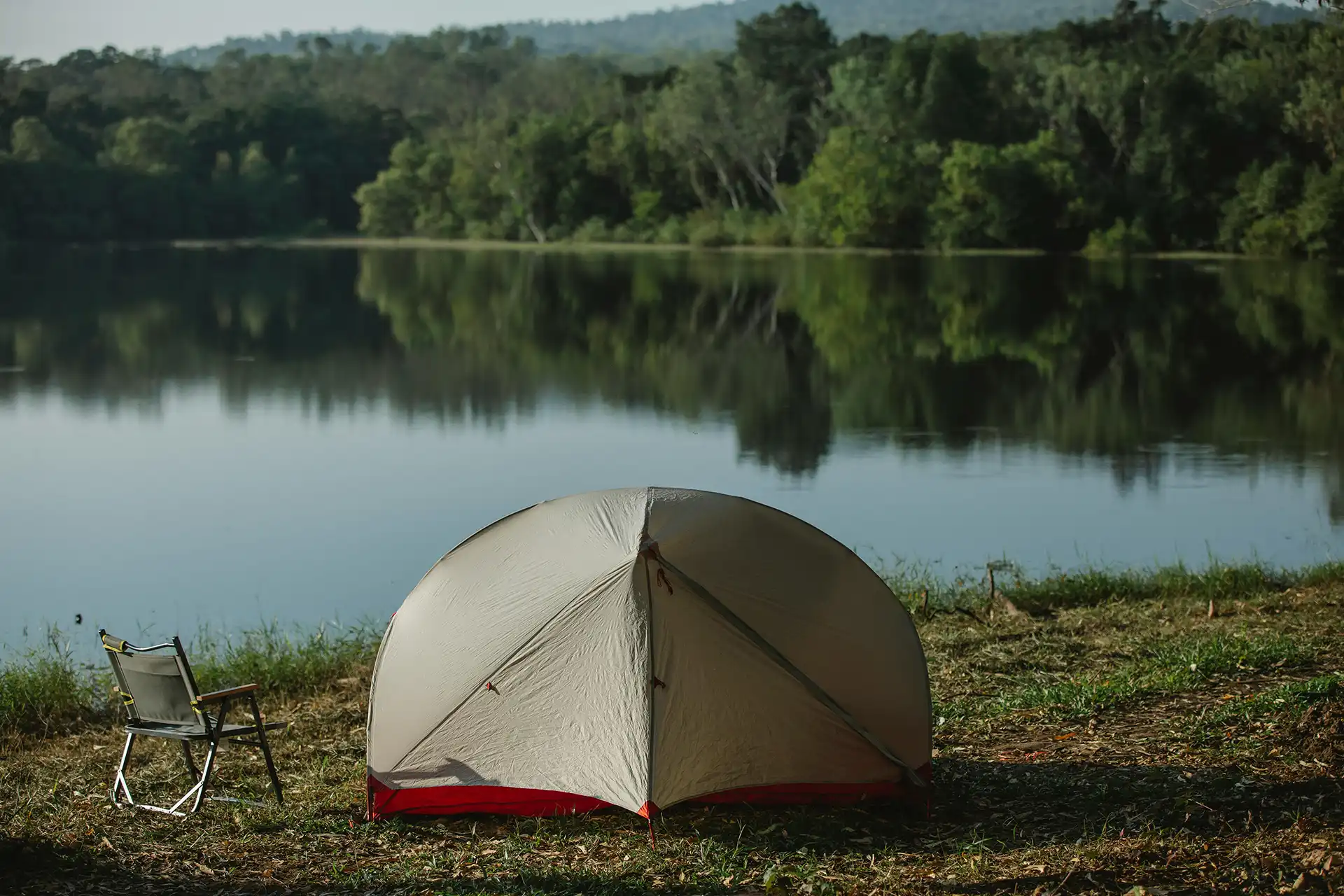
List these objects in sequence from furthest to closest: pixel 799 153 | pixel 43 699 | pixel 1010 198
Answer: pixel 799 153 < pixel 1010 198 < pixel 43 699

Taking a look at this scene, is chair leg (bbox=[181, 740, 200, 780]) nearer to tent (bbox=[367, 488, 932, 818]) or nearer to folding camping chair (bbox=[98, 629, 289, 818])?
folding camping chair (bbox=[98, 629, 289, 818])

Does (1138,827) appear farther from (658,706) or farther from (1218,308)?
(1218,308)

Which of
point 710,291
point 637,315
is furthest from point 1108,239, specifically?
point 637,315

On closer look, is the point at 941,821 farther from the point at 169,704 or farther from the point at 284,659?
the point at 284,659

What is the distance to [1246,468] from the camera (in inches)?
712

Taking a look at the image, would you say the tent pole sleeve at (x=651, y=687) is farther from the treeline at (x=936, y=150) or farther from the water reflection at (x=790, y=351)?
the treeline at (x=936, y=150)

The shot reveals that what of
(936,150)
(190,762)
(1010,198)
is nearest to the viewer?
(190,762)

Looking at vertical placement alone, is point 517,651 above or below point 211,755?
above

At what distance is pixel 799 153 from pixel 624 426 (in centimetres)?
5496

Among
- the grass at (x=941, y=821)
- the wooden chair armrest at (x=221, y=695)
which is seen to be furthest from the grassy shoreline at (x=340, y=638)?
the wooden chair armrest at (x=221, y=695)

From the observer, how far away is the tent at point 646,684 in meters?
6.11

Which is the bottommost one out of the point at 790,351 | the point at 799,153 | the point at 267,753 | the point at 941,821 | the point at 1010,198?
the point at 790,351

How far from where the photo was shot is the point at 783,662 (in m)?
6.22

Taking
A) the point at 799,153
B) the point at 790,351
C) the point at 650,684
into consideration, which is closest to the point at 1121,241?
the point at 799,153
